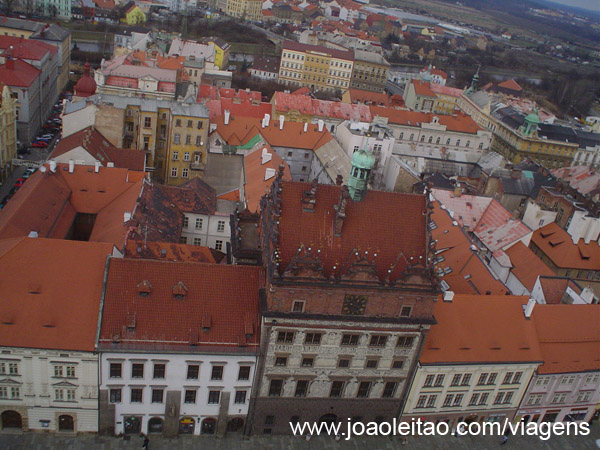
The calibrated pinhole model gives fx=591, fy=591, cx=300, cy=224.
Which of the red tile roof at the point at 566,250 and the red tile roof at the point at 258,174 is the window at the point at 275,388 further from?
the red tile roof at the point at 566,250

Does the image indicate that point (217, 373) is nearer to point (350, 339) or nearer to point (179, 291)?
point (179, 291)

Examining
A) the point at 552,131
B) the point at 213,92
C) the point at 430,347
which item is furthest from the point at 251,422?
the point at 552,131

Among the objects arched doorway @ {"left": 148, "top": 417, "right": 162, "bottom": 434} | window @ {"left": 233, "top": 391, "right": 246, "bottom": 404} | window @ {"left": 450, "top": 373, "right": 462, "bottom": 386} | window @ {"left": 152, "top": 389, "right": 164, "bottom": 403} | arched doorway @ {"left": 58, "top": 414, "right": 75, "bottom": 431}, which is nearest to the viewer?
arched doorway @ {"left": 58, "top": 414, "right": 75, "bottom": 431}

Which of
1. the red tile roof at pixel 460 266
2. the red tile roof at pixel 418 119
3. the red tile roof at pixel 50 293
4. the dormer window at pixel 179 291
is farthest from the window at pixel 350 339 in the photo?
the red tile roof at pixel 418 119

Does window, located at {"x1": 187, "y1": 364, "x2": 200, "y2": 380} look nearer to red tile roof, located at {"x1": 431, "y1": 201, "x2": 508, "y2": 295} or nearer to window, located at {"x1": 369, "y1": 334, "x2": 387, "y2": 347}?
window, located at {"x1": 369, "y1": 334, "x2": 387, "y2": 347}

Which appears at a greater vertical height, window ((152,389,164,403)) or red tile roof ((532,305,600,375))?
red tile roof ((532,305,600,375))

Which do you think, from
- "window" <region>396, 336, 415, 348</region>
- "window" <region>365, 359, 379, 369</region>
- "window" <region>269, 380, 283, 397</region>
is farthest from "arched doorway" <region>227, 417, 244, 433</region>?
"window" <region>396, 336, 415, 348</region>
